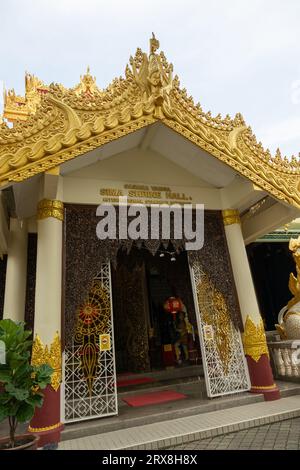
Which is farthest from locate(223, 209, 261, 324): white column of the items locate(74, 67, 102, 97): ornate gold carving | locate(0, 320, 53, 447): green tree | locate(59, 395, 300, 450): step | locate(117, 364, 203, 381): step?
locate(74, 67, 102, 97): ornate gold carving

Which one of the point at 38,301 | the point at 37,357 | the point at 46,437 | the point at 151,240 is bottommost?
the point at 46,437

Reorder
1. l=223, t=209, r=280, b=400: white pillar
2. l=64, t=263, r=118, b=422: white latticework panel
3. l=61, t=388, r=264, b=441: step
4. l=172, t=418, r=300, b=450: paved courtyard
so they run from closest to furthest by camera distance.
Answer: l=172, t=418, r=300, b=450: paved courtyard < l=61, t=388, r=264, b=441: step < l=64, t=263, r=118, b=422: white latticework panel < l=223, t=209, r=280, b=400: white pillar

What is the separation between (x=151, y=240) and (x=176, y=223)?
592 mm

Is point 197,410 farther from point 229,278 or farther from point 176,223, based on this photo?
point 176,223

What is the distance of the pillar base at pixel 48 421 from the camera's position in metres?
3.57

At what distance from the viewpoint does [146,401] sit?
5.20 m

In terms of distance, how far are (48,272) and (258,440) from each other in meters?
3.34

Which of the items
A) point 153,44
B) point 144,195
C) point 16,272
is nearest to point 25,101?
point 153,44

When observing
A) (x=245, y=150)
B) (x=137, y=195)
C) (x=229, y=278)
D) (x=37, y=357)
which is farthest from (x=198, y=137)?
(x=37, y=357)

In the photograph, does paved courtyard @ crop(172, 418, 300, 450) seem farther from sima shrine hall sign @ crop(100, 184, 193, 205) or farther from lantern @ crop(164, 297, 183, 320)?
lantern @ crop(164, 297, 183, 320)

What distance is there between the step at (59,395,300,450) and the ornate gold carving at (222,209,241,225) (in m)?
3.09

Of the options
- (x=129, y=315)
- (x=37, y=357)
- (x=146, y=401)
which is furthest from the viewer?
(x=129, y=315)

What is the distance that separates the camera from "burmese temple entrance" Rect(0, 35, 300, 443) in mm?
4121

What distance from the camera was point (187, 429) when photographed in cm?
374
